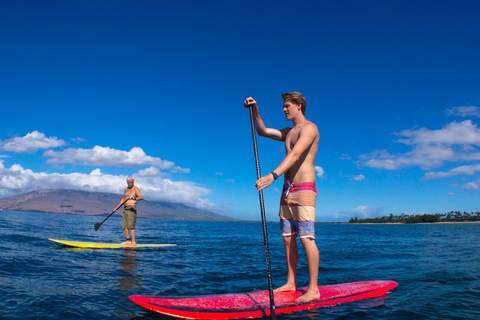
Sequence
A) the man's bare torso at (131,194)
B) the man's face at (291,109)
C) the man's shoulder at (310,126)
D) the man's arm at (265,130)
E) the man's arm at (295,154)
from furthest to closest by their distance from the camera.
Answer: the man's bare torso at (131,194) < the man's arm at (265,130) < the man's face at (291,109) < the man's shoulder at (310,126) < the man's arm at (295,154)

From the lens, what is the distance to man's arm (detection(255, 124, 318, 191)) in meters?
3.36

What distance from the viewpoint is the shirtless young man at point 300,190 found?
13.6ft

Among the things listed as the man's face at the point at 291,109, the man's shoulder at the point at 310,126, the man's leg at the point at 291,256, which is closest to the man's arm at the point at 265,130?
the man's face at the point at 291,109

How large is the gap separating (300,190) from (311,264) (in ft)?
3.83

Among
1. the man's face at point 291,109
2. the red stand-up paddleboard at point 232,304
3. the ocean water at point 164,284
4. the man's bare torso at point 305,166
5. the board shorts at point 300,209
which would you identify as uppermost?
the man's face at point 291,109

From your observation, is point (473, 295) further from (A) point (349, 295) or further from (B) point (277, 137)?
(B) point (277, 137)

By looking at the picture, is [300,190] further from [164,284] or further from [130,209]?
[130,209]

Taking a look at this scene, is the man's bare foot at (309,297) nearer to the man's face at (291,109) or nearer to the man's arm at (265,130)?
the man's arm at (265,130)

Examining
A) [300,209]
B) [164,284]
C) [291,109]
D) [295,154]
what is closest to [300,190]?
[300,209]

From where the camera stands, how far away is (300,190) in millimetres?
4242

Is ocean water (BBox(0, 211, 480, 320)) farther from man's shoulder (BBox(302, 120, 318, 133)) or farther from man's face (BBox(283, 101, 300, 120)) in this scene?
man's face (BBox(283, 101, 300, 120))

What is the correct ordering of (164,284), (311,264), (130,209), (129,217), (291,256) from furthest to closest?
(130,209) → (129,217) → (164,284) → (291,256) → (311,264)

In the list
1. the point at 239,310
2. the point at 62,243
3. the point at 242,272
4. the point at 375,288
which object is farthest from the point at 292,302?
the point at 62,243

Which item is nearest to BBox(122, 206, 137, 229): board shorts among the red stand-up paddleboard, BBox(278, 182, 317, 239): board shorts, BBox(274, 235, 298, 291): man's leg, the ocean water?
the ocean water
